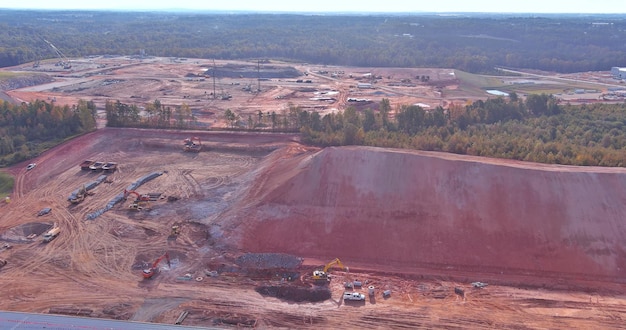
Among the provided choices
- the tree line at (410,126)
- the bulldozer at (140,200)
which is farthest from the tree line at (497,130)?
the bulldozer at (140,200)

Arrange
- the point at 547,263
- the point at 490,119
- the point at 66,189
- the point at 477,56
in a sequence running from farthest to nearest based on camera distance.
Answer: the point at 477,56, the point at 490,119, the point at 66,189, the point at 547,263

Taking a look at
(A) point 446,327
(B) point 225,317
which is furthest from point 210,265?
(A) point 446,327

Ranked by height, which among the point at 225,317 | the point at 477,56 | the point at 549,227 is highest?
the point at 477,56

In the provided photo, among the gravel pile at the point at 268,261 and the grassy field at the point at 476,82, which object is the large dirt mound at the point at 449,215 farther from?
the grassy field at the point at 476,82

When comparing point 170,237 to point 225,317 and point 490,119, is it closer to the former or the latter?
point 225,317

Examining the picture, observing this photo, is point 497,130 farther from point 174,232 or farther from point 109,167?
point 109,167

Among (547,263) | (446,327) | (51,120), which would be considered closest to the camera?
(446,327)

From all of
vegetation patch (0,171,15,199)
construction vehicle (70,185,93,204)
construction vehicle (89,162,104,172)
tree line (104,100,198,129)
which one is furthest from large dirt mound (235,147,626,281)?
tree line (104,100,198,129)

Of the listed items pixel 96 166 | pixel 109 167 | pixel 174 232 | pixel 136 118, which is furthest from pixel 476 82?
pixel 174 232
